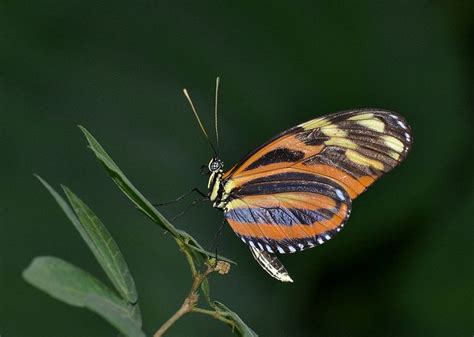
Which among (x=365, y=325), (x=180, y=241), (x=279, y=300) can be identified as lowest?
(x=365, y=325)

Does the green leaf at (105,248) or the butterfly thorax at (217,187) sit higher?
the green leaf at (105,248)

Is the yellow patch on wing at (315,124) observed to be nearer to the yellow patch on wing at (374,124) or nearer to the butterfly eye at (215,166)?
the yellow patch on wing at (374,124)

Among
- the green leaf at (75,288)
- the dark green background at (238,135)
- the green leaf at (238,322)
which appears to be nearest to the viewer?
the green leaf at (75,288)

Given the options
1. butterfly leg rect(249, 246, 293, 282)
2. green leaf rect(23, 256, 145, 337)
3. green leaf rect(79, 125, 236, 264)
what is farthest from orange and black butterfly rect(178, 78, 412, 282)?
green leaf rect(23, 256, 145, 337)

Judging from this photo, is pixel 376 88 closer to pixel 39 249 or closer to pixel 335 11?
pixel 335 11

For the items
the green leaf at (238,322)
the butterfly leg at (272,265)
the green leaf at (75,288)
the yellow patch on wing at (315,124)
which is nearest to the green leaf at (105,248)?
the green leaf at (75,288)

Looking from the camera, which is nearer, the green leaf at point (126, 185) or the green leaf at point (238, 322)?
the green leaf at point (126, 185)

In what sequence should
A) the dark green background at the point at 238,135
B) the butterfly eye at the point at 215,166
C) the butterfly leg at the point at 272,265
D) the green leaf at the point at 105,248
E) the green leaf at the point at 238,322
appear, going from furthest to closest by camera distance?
1. the dark green background at the point at 238,135
2. the butterfly eye at the point at 215,166
3. the butterfly leg at the point at 272,265
4. the green leaf at the point at 238,322
5. the green leaf at the point at 105,248

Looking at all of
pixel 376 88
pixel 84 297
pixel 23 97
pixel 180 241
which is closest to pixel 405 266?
pixel 376 88
